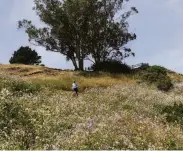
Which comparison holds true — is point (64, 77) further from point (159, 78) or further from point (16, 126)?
point (16, 126)

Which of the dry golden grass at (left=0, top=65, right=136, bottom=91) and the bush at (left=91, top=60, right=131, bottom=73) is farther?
the bush at (left=91, top=60, right=131, bottom=73)

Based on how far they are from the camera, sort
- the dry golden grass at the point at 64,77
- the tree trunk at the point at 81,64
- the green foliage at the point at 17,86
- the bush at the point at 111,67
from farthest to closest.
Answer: the tree trunk at the point at 81,64 → the bush at the point at 111,67 → the dry golden grass at the point at 64,77 → the green foliage at the point at 17,86

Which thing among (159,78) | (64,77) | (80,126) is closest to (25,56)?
(64,77)

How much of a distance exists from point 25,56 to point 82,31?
13.2m

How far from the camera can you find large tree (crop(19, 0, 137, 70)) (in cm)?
5509

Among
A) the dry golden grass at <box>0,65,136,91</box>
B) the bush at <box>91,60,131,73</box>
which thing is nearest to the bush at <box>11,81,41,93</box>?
the dry golden grass at <box>0,65,136,91</box>

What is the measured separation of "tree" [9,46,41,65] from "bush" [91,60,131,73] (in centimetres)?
1352

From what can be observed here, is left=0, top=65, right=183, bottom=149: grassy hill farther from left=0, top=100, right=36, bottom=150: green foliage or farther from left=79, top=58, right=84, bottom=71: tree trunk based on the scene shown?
left=79, top=58, right=84, bottom=71: tree trunk

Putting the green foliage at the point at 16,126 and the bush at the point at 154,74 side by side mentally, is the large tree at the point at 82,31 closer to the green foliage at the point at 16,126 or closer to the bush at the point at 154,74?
the bush at the point at 154,74

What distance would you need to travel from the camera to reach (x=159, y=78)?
46.6m

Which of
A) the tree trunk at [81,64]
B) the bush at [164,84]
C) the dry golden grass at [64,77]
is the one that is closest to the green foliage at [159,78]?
the bush at [164,84]

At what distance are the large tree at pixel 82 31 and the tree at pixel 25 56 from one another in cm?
923

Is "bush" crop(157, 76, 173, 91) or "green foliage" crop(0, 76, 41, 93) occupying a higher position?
"green foliage" crop(0, 76, 41, 93)

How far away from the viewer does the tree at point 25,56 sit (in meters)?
65.5
